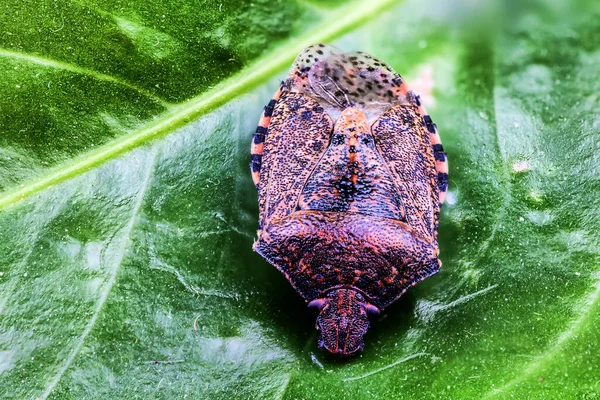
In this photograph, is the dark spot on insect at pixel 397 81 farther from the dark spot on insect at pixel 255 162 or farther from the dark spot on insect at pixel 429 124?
the dark spot on insect at pixel 255 162

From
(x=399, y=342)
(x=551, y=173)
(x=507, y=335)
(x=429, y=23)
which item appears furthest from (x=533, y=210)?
(x=429, y=23)

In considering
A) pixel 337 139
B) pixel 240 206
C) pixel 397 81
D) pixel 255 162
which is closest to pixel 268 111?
pixel 255 162

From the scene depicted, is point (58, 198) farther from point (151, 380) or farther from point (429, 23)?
point (429, 23)

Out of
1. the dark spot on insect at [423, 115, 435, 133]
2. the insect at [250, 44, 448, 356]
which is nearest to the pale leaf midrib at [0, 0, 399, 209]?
the insect at [250, 44, 448, 356]

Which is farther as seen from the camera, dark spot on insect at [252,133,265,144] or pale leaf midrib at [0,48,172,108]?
dark spot on insect at [252,133,265,144]

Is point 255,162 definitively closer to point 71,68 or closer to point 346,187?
point 346,187

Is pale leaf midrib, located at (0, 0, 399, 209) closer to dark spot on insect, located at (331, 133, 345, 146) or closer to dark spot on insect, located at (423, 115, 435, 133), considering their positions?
dark spot on insect, located at (331, 133, 345, 146)
